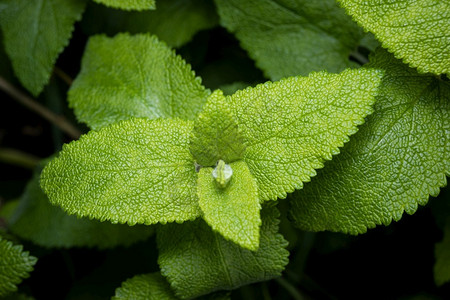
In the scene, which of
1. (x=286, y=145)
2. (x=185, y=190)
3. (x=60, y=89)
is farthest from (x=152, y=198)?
(x=60, y=89)

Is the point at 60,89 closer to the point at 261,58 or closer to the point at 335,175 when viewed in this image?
the point at 261,58

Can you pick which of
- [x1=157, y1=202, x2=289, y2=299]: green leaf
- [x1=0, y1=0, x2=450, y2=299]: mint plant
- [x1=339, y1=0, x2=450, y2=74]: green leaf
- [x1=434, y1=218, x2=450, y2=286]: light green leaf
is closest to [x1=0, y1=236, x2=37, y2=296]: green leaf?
[x1=0, y1=0, x2=450, y2=299]: mint plant

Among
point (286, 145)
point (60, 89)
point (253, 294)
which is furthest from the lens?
point (60, 89)

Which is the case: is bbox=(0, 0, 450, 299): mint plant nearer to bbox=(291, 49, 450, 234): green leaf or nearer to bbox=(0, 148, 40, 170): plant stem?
bbox=(291, 49, 450, 234): green leaf

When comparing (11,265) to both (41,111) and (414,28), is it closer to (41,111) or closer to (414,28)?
(41,111)

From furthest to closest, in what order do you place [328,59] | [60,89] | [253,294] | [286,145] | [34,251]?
[60,89], [34,251], [253,294], [328,59], [286,145]

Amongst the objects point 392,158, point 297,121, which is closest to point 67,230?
point 297,121

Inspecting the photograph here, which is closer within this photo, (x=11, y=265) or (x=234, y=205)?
(x=234, y=205)

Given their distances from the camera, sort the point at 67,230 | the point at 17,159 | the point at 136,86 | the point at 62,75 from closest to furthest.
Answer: the point at 136,86, the point at 67,230, the point at 62,75, the point at 17,159
